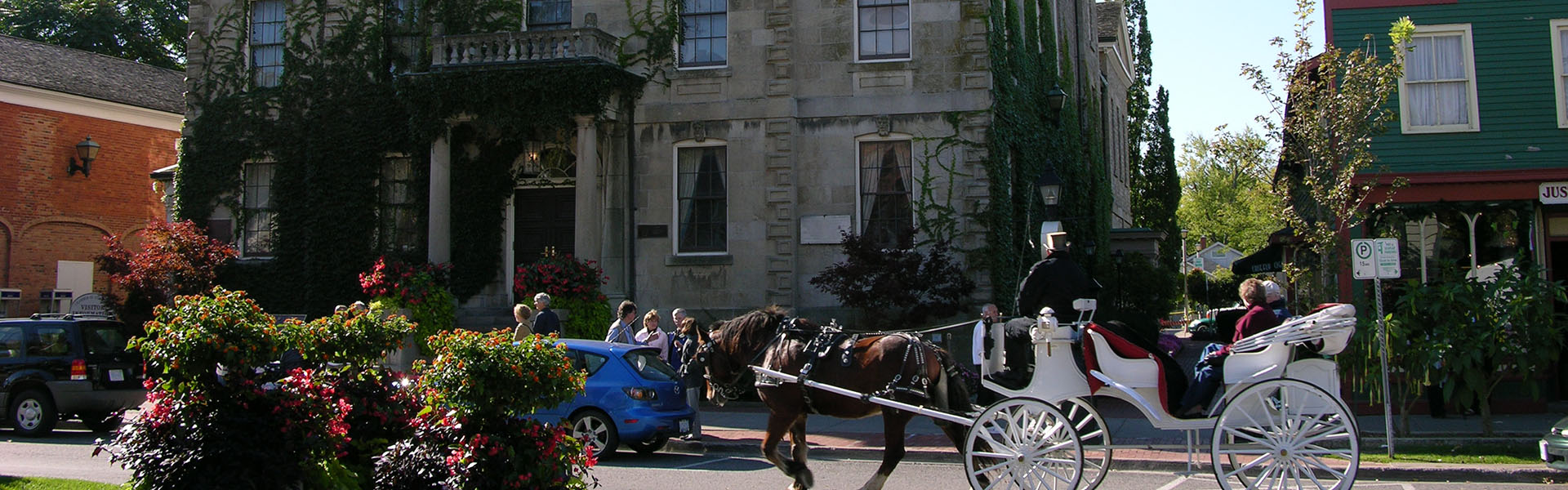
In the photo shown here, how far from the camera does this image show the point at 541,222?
74.0ft

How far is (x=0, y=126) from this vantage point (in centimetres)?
2852

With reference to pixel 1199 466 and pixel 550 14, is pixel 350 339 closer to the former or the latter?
pixel 1199 466

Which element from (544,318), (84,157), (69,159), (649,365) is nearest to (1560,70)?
(649,365)

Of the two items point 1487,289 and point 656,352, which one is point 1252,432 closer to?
point 1487,289

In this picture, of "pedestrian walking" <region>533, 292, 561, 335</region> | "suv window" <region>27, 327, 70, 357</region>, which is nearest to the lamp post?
"suv window" <region>27, 327, 70, 357</region>

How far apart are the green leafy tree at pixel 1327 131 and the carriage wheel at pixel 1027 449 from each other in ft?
21.7

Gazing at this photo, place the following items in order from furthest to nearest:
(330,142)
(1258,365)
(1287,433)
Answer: (330,142), (1258,365), (1287,433)

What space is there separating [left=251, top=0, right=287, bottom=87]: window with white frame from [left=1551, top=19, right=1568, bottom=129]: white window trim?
22534mm

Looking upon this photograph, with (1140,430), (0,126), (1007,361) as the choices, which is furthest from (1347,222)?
(0,126)

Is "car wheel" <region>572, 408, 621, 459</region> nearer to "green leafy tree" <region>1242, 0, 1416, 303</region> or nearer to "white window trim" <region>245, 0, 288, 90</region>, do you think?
"green leafy tree" <region>1242, 0, 1416, 303</region>

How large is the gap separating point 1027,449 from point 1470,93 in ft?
40.4

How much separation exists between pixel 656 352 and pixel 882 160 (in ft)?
28.6

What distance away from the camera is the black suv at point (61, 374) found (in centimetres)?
1494

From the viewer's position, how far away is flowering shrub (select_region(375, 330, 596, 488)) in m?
6.82
